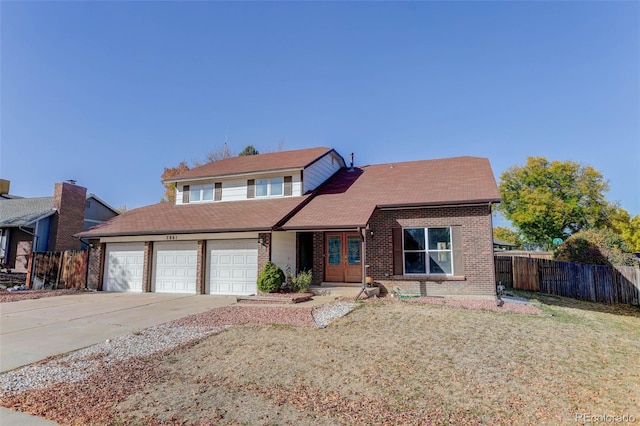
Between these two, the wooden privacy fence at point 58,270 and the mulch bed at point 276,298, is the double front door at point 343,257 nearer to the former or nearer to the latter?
the mulch bed at point 276,298

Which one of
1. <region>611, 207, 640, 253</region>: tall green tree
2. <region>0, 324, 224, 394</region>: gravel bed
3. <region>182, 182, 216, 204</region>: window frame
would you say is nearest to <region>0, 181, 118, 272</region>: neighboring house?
<region>182, 182, 216, 204</region>: window frame

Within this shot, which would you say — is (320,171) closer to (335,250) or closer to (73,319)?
(335,250)

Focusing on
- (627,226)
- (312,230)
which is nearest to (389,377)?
(312,230)

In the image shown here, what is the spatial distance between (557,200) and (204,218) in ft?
133

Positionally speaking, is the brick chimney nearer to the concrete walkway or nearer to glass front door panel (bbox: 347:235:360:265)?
the concrete walkway

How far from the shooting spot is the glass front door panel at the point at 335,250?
525 inches

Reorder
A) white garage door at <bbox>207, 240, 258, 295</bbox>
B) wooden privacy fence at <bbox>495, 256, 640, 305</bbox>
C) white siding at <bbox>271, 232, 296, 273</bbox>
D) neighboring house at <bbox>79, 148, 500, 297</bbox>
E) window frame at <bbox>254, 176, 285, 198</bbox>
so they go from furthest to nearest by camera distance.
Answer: window frame at <bbox>254, 176, 285, 198</bbox> < white garage door at <bbox>207, 240, 258, 295</bbox> < wooden privacy fence at <bbox>495, 256, 640, 305</bbox> < white siding at <bbox>271, 232, 296, 273</bbox> < neighboring house at <bbox>79, 148, 500, 297</bbox>

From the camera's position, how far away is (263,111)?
69.1ft

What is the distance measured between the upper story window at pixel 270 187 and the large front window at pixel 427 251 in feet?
21.8

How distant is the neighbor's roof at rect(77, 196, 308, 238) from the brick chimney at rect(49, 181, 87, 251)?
27.4 feet

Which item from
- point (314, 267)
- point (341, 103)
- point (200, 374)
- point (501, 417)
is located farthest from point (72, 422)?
point (341, 103)

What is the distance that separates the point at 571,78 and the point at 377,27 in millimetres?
8513

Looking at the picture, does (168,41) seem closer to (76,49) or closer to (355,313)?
(76,49)

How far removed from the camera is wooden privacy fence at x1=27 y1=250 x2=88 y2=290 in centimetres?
1627
